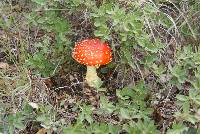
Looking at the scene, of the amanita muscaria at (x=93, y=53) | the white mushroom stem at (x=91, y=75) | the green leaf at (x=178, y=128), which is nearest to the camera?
the green leaf at (x=178, y=128)

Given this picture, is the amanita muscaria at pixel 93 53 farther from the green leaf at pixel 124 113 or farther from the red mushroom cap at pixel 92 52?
the green leaf at pixel 124 113

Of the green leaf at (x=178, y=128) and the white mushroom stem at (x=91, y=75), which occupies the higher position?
the white mushroom stem at (x=91, y=75)

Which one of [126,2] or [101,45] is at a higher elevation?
[126,2]

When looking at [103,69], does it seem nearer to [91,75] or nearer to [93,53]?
[91,75]

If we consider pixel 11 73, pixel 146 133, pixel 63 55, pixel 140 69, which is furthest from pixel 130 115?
pixel 11 73

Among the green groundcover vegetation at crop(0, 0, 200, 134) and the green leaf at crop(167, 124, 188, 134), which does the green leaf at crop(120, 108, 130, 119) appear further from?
the green leaf at crop(167, 124, 188, 134)

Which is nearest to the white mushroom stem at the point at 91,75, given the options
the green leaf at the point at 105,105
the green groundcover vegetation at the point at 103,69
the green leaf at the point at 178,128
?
the green groundcover vegetation at the point at 103,69

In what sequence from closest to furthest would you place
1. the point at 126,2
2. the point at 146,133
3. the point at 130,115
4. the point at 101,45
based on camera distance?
the point at 146,133, the point at 130,115, the point at 101,45, the point at 126,2

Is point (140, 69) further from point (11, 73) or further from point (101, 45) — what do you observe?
point (11, 73)
